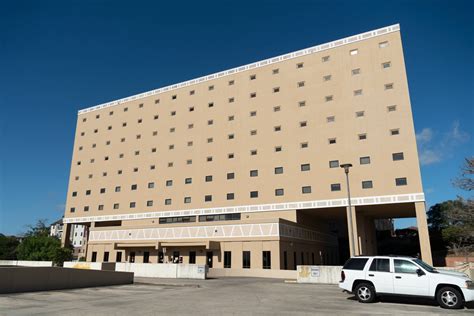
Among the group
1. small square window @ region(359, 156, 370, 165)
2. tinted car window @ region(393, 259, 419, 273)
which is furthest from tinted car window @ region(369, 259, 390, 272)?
small square window @ region(359, 156, 370, 165)

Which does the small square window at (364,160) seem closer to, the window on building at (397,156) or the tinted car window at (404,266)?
the window on building at (397,156)

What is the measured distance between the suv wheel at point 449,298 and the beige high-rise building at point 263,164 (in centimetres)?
2518

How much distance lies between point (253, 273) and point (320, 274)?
13.6 meters

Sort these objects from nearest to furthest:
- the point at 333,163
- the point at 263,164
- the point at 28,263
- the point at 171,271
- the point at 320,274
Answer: the point at 320,274 < the point at 171,271 < the point at 333,163 < the point at 28,263 < the point at 263,164

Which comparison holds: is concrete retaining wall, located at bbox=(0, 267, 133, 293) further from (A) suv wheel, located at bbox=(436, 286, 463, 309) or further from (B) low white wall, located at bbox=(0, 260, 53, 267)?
(B) low white wall, located at bbox=(0, 260, 53, 267)

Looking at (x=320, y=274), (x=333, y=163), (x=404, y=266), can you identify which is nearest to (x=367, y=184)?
(x=333, y=163)

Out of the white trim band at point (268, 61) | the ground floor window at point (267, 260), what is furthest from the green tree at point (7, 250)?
the ground floor window at point (267, 260)

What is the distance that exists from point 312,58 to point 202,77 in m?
17.5

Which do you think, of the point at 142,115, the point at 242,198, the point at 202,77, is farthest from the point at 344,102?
the point at 142,115

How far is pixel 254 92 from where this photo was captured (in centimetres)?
4916

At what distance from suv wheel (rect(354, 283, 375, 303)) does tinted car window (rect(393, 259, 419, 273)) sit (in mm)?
1182

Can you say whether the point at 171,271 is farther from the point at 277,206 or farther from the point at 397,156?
the point at 397,156

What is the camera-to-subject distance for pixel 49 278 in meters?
17.0

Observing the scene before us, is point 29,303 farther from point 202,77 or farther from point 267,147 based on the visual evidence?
point 202,77
